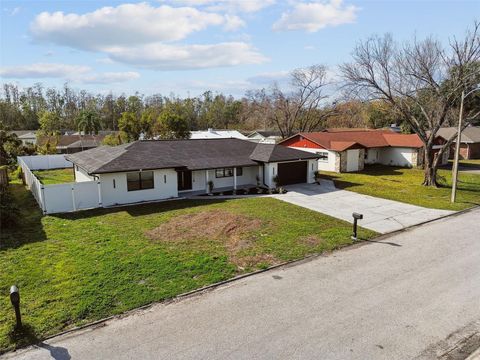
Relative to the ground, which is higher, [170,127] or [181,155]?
[170,127]

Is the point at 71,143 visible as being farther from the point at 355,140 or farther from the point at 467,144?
the point at 467,144

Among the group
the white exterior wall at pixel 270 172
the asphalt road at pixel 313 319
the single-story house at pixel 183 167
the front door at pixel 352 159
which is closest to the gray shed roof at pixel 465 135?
the front door at pixel 352 159

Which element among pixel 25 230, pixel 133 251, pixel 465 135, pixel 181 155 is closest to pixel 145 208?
pixel 181 155

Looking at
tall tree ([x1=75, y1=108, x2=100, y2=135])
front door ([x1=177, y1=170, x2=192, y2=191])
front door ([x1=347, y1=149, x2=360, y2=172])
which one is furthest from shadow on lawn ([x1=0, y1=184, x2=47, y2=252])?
tall tree ([x1=75, y1=108, x2=100, y2=135])

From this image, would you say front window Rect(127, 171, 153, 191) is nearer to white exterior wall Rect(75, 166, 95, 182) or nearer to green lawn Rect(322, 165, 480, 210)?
white exterior wall Rect(75, 166, 95, 182)

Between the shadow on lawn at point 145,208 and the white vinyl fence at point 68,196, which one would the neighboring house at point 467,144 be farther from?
the white vinyl fence at point 68,196

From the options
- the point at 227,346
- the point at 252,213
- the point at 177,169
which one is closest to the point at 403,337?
the point at 227,346
